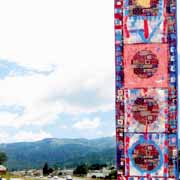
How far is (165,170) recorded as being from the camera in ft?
33.5

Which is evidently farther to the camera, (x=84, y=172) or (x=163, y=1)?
(x=84, y=172)

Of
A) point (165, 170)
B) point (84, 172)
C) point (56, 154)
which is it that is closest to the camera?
point (165, 170)

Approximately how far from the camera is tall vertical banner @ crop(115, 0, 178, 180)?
10.3m

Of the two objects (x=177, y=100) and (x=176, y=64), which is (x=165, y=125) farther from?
(x=176, y=64)

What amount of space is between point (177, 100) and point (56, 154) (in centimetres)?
18074

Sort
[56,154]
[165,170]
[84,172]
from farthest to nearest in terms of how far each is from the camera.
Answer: [56,154] → [84,172] → [165,170]

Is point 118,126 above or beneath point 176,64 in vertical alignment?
beneath

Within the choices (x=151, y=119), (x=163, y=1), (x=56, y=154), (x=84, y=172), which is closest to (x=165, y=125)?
(x=151, y=119)

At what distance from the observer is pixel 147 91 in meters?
10.4

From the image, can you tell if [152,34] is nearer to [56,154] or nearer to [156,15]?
[156,15]

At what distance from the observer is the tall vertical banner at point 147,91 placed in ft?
33.7

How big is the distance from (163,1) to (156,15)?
1.05 ft

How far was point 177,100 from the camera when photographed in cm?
1021

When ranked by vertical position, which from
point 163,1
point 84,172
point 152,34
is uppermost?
point 163,1
